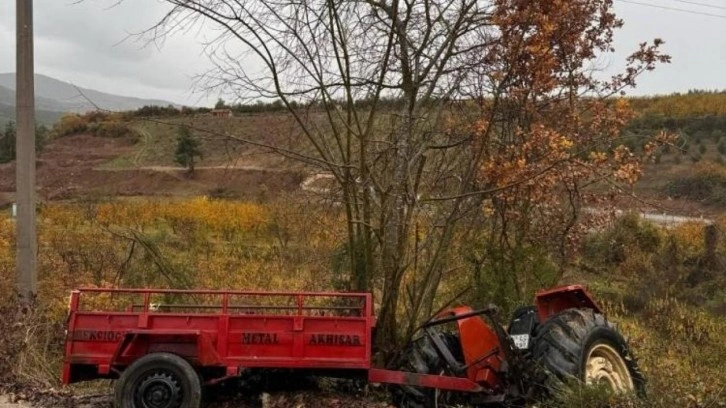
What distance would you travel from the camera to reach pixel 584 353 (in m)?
6.27

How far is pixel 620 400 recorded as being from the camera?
5133 mm

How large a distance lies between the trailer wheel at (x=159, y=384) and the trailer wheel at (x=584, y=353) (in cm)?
325

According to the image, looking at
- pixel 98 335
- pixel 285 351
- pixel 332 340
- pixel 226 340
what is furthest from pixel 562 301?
pixel 98 335

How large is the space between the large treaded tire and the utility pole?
6.89 m

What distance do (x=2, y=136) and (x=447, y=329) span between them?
5113 cm

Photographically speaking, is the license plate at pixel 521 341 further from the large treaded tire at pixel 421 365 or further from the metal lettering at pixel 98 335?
the metal lettering at pixel 98 335

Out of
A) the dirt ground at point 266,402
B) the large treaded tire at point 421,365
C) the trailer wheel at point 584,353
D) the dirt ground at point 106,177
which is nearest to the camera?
the trailer wheel at point 584,353

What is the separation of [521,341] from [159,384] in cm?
349

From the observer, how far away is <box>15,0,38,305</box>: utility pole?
11.4 meters

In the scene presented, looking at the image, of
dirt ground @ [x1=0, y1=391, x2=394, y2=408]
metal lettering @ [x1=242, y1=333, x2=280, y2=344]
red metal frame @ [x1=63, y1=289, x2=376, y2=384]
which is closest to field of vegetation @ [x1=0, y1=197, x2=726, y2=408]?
dirt ground @ [x1=0, y1=391, x2=394, y2=408]

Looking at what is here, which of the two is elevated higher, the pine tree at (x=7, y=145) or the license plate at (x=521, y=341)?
the pine tree at (x=7, y=145)

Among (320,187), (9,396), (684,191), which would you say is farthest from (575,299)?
(684,191)

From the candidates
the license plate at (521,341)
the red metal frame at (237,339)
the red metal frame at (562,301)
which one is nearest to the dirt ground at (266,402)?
the red metal frame at (237,339)

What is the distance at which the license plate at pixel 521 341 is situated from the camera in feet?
22.1
